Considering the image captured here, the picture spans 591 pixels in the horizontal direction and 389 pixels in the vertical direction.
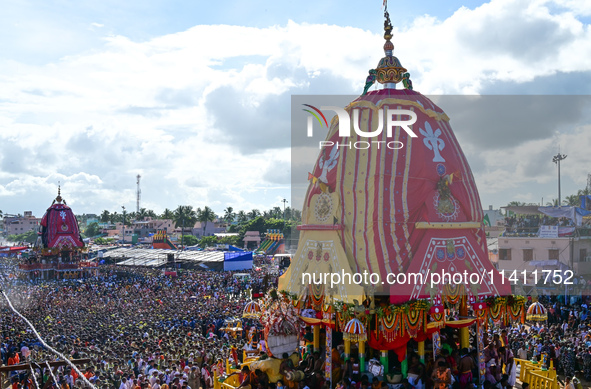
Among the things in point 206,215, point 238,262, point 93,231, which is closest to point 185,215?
point 206,215

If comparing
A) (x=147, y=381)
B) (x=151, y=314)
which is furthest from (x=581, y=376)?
(x=151, y=314)

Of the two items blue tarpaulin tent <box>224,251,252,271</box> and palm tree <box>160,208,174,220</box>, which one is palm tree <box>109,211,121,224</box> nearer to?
palm tree <box>160,208,174,220</box>

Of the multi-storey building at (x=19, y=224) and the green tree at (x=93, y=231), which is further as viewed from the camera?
the multi-storey building at (x=19, y=224)

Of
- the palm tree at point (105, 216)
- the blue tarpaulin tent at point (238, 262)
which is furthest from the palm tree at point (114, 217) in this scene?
the blue tarpaulin tent at point (238, 262)

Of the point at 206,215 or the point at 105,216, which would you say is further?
the point at 105,216

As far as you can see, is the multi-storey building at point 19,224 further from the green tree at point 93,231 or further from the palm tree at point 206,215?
the palm tree at point 206,215

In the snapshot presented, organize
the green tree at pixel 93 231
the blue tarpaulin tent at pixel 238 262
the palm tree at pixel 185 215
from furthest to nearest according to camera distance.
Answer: the green tree at pixel 93 231, the palm tree at pixel 185 215, the blue tarpaulin tent at pixel 238 262

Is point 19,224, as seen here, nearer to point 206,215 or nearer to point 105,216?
point 105,216

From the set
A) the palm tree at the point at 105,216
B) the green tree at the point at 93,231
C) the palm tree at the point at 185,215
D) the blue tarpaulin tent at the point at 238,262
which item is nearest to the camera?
the blue tarpaulin tent at the point at 238,262

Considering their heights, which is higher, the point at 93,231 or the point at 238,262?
the point at 93,231

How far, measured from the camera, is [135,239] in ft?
363

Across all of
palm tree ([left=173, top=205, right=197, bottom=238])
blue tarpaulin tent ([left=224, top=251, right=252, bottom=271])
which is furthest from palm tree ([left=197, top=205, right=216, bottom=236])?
blue tarpaulin tent ([left=224, top=251, right=252, bottom=271])

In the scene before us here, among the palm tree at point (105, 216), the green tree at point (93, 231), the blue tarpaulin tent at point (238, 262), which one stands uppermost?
the palm tree at point (105, 216)

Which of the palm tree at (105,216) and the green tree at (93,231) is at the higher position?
the palm tree at (105,216)
